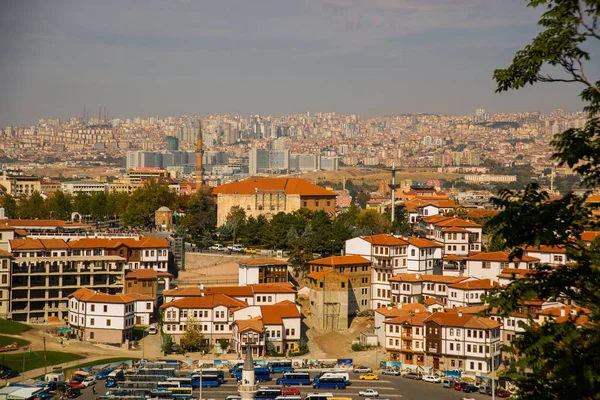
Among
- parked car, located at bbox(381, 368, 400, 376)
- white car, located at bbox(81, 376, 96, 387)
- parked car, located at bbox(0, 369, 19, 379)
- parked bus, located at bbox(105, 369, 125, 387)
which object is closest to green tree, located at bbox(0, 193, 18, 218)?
parked car, located at bbox(0, 369, 19, 379)

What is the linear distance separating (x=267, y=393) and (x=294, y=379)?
1752 mm

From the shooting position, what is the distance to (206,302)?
29.0 metres

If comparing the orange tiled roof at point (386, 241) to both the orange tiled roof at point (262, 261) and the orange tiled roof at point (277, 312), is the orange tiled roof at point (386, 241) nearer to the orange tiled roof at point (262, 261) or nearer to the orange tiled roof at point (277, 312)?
the orange tiled roof at point (262, 261)

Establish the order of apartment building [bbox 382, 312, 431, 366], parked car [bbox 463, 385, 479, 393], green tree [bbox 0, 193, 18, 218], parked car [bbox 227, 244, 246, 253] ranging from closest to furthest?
parked car [bbox 463, 385, 479, 393], apartment building [bbox 382, 312, 431, 366], parked car [bbox 227, 244, 246, 253], green tree [bbox 0, 193, 18, 218]

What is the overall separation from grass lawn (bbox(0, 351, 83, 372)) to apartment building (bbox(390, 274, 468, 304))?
10591mm

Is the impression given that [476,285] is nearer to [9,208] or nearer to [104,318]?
[104,318]

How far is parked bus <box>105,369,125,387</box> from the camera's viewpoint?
23.4 metres

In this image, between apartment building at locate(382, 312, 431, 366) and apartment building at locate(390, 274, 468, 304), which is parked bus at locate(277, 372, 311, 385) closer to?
apartment building at locate(382, 312, 431, 366)

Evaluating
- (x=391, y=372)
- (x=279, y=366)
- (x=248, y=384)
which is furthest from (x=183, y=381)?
(x=248, y=384)

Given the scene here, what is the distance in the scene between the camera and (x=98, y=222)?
1887 inches

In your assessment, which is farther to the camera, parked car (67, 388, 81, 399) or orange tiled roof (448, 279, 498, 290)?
orange tiled roof (448, 279, 498, 290)

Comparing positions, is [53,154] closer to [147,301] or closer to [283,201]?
[283,201]

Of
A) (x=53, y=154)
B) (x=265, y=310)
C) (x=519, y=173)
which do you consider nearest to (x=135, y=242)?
(x=265, y=310)

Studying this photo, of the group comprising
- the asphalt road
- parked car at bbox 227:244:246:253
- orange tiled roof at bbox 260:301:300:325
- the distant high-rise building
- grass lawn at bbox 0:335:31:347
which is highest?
the distant high-rise building
